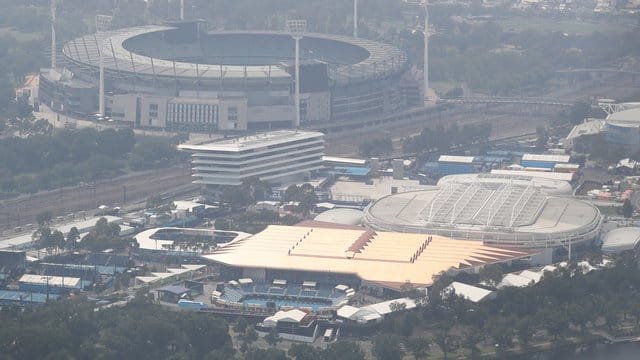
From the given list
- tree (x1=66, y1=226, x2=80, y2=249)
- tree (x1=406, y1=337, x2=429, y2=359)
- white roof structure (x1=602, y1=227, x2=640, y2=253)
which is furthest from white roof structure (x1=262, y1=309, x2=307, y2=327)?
white roof structure (x1=602, y1=227, x2=640, y2=253)

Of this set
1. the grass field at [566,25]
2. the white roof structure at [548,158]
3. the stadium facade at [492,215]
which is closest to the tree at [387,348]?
the stadium facade at [492,215]

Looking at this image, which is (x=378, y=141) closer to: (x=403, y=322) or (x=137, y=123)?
(x=137, y=123)

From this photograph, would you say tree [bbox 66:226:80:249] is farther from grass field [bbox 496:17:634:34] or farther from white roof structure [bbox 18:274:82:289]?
grass field [bbox 496:17:634:34]

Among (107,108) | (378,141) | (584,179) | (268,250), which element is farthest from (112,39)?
(268,250)

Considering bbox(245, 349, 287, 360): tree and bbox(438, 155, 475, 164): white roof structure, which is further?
bbox(438, 155, 475, 164): white roof structure

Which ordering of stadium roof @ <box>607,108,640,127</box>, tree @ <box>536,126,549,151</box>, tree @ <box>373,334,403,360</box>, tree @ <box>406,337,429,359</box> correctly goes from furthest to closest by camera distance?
tree @ <box>536,126,549,151</box> → stadium roof @ <box>607,108,640,127</box> → tree @ <box>406,337,429,359</box> → tree @ <box>373,334,403,360</box>

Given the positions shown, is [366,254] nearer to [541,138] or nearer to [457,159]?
[457,159]
